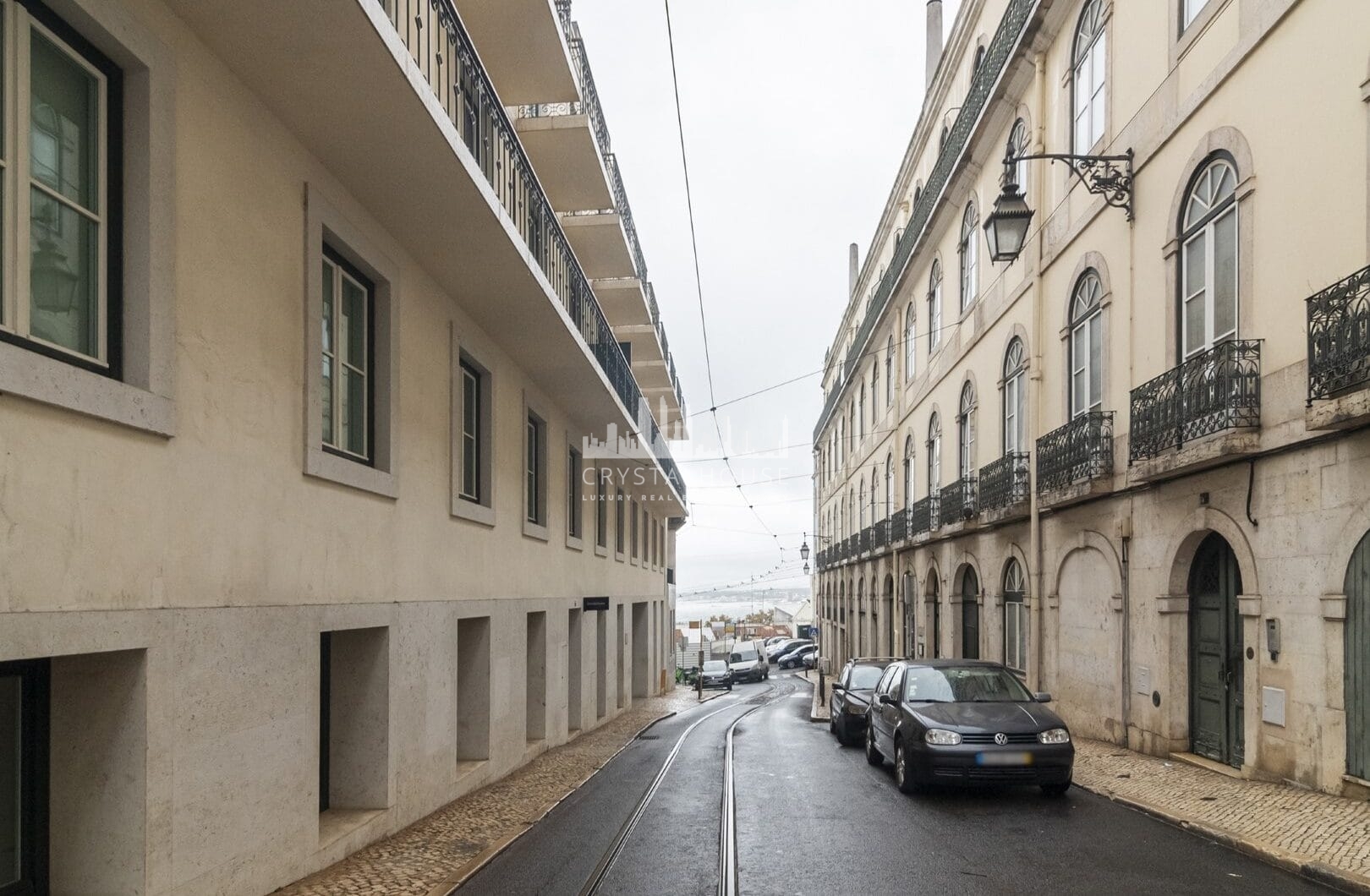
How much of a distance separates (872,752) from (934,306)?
16005 millimetres

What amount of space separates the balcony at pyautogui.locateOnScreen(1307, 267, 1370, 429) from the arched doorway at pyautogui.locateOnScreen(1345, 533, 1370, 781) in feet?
3.80

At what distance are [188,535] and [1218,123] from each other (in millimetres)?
11221

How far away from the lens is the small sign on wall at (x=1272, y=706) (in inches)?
392

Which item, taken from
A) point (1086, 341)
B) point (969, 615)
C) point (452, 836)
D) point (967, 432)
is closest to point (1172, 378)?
point (1086, 341)

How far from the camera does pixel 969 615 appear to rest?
77.2 ft

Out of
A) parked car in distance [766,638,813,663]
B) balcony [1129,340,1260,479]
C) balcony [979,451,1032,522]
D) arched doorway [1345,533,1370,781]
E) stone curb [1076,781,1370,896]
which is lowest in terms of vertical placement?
parked car in distance [766,638,813,663]

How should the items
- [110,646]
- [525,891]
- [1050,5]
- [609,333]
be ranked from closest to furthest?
[110,646], [525,891], [1050,5], [609,333]

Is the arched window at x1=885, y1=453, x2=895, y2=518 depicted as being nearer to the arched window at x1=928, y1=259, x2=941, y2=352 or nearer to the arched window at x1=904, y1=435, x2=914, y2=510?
the arched window at x1=904, y1=435, x2=914, y2=510

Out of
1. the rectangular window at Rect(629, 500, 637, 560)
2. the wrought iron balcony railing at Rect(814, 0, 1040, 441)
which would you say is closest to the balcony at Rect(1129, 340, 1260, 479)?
the wrought iron balcony railing at Rect(814, 0, 1040, 441)

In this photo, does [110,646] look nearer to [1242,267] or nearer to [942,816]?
[942,816]

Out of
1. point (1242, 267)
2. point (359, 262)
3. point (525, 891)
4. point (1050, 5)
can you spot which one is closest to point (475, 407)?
point (359, 262)

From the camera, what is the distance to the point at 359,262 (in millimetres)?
8664

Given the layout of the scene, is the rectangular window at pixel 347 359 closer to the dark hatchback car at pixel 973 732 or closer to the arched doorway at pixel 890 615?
the dark hatchback car at pixel 973 732

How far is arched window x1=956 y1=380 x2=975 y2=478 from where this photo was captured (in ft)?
74.3
